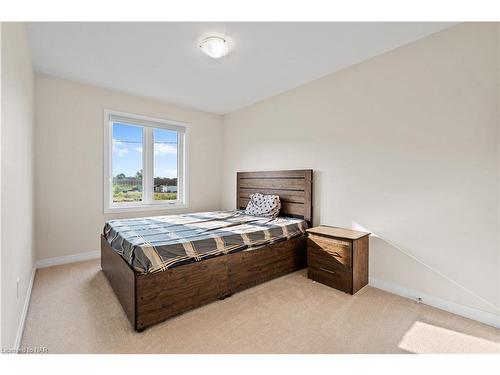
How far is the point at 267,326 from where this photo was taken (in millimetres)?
1813

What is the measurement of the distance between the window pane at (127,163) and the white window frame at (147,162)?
0.22ft

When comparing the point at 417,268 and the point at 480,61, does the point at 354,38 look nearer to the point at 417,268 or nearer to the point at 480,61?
the point at 480,61

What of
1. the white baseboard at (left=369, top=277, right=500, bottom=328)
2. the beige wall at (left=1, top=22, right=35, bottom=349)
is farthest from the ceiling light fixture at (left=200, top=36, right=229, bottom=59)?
the white baseboard at (left=369, top=277, right=500, bottom=328)

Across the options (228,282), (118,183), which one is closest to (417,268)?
Answer: (228,282)

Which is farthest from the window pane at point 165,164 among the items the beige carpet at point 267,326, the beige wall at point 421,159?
the beige wall at point 421,159

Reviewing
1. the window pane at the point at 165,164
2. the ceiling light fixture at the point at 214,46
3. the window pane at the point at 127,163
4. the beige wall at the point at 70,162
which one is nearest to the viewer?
the ceiling light fixture at the point at 214,46

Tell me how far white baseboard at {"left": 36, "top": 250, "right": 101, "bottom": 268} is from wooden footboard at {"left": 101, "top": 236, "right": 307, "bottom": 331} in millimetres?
769

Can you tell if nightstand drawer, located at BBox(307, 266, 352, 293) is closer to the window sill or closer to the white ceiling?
the white ceiling

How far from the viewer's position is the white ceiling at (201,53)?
2061 millimetres

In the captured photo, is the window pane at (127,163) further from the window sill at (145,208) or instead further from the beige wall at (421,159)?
the beige wall at (421,159)

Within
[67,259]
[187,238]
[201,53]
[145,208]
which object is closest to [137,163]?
[145,208]

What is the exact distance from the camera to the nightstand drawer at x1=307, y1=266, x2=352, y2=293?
7.71 ft

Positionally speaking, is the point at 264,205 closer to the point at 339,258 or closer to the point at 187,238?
the point at 339,258

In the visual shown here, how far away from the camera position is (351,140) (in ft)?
8.96
